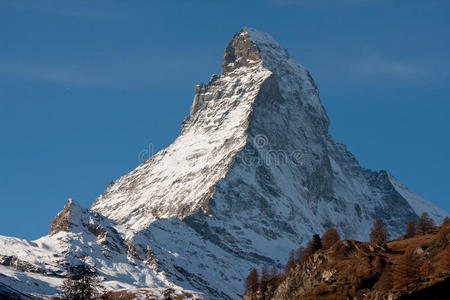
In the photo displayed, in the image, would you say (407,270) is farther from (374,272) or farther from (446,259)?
(446,259)

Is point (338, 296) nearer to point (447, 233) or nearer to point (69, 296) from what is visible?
point (447, 233)

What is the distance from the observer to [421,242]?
142 m

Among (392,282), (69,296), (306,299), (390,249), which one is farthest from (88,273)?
(390,249)

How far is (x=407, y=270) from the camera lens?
130 meters

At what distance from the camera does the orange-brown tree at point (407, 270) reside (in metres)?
126

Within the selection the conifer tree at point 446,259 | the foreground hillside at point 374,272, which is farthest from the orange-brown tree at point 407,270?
the conifer tree at point 446,259

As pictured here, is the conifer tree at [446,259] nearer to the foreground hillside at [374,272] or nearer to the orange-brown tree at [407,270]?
the foreground hillside at [374,272]

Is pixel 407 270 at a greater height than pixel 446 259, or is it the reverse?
pixel 446 259

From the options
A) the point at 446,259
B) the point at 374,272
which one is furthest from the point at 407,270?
the point at 446,259

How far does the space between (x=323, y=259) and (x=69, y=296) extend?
5077 cm

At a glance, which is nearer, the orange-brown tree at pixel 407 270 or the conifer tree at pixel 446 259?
the conifer tree at pixel 446 259

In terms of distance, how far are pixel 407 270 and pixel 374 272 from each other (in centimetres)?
550

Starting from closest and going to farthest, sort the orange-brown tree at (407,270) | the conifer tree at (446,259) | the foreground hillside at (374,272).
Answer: the foreground hillside at (374,272)
the conifer tree at (446,259)
the orange-brown tree at (407,270)

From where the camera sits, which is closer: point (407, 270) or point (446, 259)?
point (446, 259)
